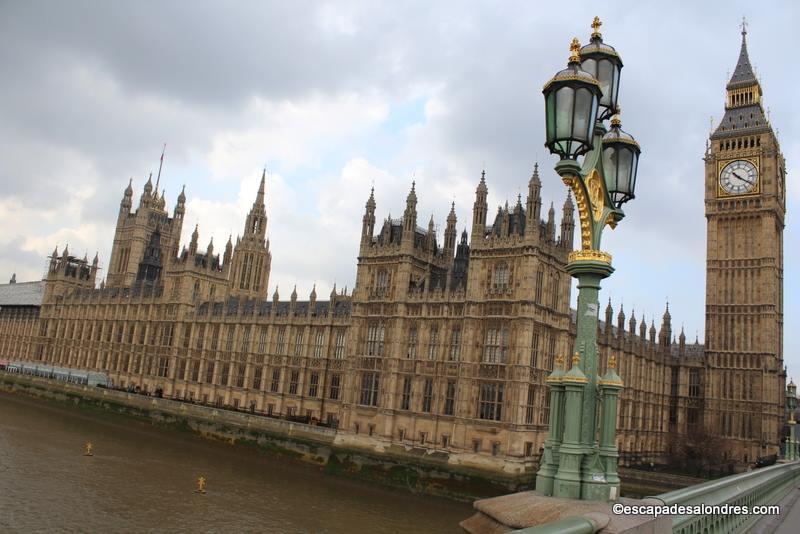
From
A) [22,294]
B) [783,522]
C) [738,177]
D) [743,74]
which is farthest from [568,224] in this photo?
[22,294]

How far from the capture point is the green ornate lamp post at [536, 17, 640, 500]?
8.48 meters

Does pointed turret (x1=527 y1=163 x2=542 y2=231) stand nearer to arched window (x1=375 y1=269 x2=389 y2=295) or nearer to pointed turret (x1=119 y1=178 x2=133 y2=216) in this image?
arched window (x1=375 y1=269 x2=389 y2=295)

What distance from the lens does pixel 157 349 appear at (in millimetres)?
82500

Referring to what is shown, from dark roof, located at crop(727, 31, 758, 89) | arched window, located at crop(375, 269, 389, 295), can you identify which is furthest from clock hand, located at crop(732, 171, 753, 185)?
arched window, located at crop(375, 269, 389, 295)

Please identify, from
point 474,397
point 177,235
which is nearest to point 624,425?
point 474,397

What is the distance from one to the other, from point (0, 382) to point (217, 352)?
44.1 m

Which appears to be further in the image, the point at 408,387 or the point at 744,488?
the point at 408,387

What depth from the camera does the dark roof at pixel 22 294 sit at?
11531 cm

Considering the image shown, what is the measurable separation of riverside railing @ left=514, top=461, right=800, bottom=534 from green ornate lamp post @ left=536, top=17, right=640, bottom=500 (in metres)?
0.76

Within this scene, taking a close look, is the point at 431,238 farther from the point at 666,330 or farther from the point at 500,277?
the point at 666,330

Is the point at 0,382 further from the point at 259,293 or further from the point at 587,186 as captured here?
the point at 587,186

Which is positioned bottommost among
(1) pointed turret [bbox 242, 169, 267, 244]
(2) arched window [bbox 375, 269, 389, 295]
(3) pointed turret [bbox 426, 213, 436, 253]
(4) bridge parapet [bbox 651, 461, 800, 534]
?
(4) bridge parapet [bbox 651, 461, 800, 534]

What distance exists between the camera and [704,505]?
32.3ft

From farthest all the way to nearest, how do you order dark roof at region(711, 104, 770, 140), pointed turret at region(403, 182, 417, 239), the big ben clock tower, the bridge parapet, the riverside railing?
dark roof at region(711, 104, 770, 140) → the big ben clock tower → pointed turret at region(403, 182, 417, 239) → the bridge parapet → the riverside railing
